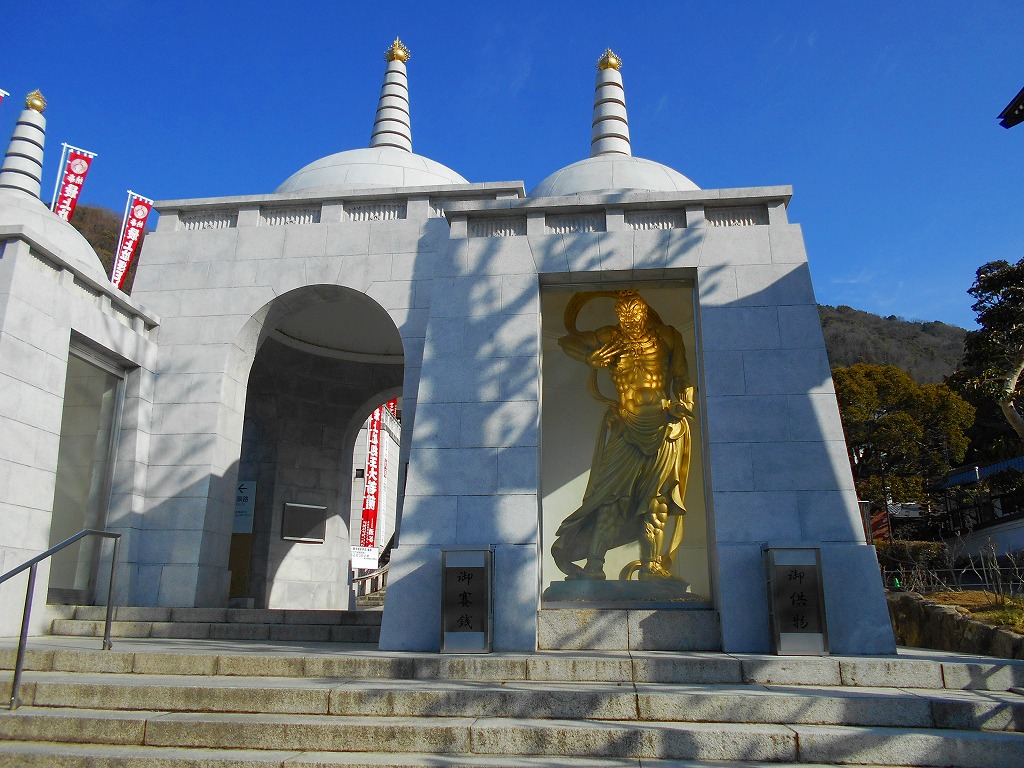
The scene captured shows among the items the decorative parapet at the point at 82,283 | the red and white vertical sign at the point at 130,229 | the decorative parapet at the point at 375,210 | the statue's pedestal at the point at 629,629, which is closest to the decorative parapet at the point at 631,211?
the decorative parapet at the point at 375,210

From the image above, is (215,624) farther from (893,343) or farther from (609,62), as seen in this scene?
(893,343)

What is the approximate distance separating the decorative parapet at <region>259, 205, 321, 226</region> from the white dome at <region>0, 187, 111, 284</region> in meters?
2.63

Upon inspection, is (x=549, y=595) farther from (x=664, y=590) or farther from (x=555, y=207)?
(x=555, y=207)

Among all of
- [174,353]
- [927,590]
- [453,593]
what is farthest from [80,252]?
[927,590]

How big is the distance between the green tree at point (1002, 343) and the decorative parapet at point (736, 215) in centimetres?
571

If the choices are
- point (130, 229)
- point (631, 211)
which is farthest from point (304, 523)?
point (130, 229)

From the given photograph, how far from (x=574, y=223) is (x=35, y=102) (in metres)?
10.2

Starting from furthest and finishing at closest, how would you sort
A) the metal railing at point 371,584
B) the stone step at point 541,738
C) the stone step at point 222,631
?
1. the metal railing at point 371,584
2. the stone step at point 222,631
3. the stone step at point 541,738

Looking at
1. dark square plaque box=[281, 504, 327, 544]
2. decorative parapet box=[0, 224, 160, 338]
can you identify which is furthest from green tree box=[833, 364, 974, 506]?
decorative parapet box=[0, 224, 160, 338]

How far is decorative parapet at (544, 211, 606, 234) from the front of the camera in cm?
1045

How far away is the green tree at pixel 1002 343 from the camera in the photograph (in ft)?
42.9

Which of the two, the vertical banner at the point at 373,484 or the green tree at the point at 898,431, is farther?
the green tree at the point at 898,431

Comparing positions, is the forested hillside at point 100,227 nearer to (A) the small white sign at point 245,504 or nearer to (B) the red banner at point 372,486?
(B) the red banner at point 372,486

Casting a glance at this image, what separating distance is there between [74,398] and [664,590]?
8.59 metres
